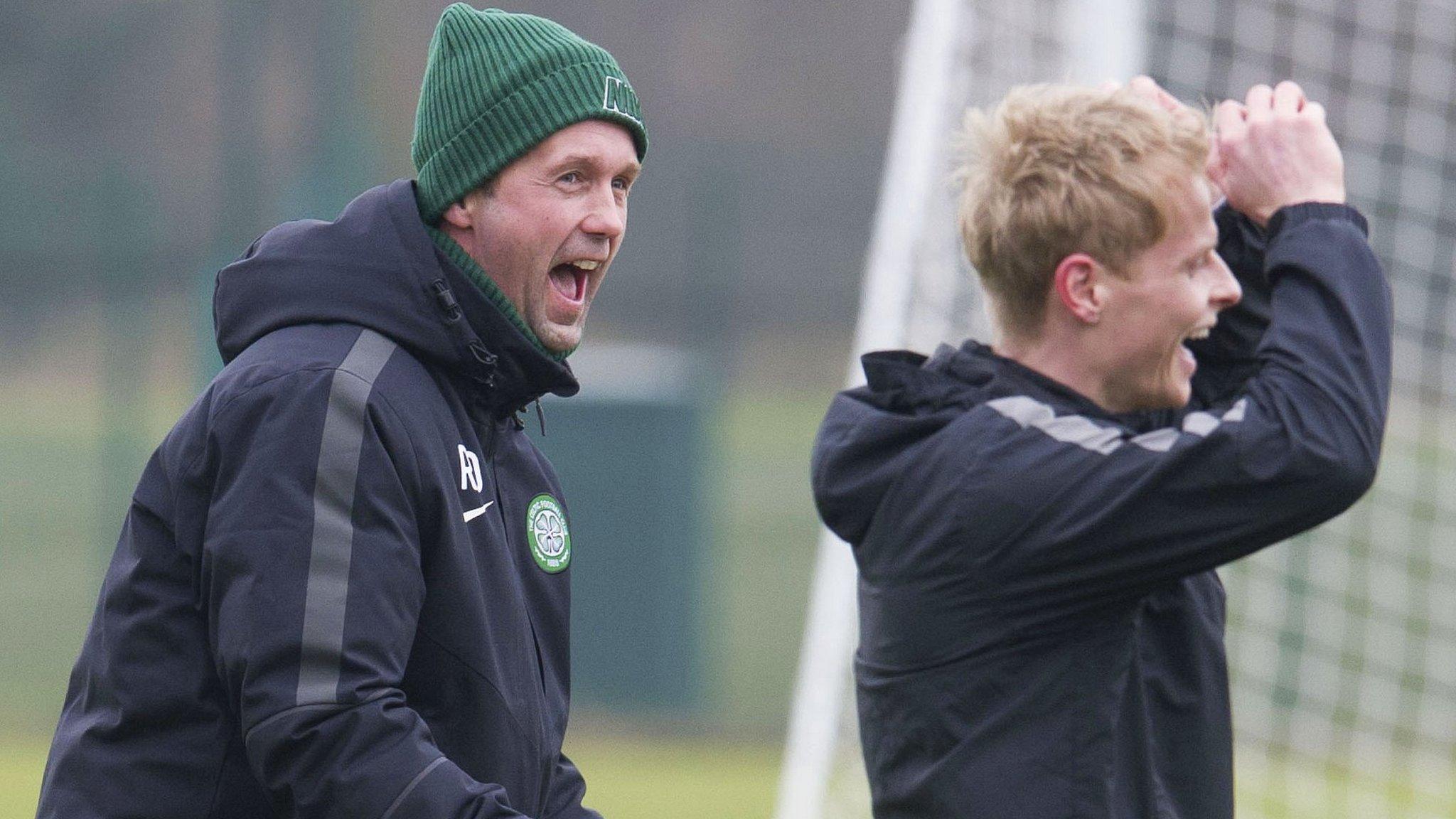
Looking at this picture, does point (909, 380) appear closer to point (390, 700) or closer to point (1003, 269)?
point (1003, 269)

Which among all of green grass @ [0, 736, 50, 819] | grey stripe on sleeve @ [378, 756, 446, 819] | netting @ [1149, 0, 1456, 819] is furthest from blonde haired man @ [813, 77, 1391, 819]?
netting @ [1149, 0, 1456, 819]

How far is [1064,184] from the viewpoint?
204 centimetres

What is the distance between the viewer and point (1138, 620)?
6.65 ft

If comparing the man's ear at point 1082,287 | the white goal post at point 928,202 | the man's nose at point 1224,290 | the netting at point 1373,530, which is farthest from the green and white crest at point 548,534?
the netting at point 1373,530

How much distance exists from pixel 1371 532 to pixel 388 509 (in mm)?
7983

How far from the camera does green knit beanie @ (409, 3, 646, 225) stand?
199cm

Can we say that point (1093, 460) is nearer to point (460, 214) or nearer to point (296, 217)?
point (460, 214)

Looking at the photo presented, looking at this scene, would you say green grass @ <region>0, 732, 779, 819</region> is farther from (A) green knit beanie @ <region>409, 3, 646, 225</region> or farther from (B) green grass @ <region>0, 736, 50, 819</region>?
(A) green knit beanie @ <region>409, 3, 646, 225</region>

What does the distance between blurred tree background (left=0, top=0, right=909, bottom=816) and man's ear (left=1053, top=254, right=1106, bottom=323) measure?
528 cm

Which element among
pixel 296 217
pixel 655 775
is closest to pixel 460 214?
pixel 296 217

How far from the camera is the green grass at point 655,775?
6.95 metres

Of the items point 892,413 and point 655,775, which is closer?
point 892,413

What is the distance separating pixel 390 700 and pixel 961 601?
2.28ft

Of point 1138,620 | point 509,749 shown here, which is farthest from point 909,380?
point 509,749
